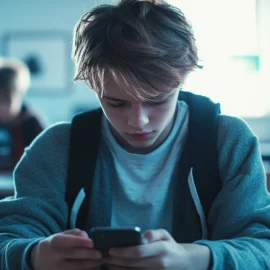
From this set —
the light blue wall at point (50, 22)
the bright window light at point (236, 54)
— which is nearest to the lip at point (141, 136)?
the bright window light at point (236, 54)

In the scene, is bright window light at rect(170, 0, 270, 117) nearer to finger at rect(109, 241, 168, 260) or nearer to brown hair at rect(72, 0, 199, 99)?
brown hair at rect(72, 0, 199, 99)

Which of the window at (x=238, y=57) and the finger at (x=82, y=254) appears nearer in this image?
the finger at (x=82, y=254)

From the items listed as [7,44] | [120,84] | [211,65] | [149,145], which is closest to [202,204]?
[149,145]

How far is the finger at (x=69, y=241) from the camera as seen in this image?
29.2 inches

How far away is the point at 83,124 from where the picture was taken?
106 cm

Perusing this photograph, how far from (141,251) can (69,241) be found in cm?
11

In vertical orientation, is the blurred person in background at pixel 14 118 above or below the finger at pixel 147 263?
below

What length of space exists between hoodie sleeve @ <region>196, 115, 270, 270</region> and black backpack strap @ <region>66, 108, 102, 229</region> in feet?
0.77

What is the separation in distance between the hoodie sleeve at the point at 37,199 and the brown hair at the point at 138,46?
0.16 metres

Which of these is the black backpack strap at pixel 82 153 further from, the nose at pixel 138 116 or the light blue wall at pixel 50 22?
the light blue wall at pixel 50 22

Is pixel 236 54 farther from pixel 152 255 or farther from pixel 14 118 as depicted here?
pixel 152 255

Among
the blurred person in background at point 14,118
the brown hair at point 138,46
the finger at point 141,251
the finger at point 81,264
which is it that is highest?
the brown hair at point 138,46

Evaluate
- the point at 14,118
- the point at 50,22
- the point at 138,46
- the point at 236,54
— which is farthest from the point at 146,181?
the point at 50,22

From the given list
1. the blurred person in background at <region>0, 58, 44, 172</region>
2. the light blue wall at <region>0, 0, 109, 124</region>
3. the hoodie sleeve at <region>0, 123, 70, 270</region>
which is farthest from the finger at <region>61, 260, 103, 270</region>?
the light blue wall at <region>0, 0, 109, 124</region>
